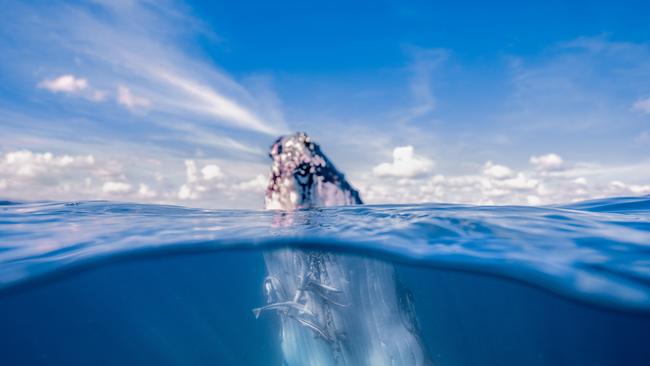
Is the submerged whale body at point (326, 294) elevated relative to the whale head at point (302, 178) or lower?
lower

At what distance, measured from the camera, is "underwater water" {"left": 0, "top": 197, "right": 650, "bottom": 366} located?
795 centimetres

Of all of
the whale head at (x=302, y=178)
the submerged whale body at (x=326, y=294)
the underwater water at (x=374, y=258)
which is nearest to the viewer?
the submerged whale body at (x=326, y=294)

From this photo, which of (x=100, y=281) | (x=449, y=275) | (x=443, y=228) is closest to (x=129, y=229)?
(x=100, y=281)

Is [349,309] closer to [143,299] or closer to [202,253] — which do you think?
[202,253]

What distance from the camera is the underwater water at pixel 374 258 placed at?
7949mm

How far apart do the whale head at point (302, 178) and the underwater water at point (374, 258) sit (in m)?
0.49

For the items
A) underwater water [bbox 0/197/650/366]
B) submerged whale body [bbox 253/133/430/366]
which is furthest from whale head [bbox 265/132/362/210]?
underwater water [bbox 0/197/650/366]

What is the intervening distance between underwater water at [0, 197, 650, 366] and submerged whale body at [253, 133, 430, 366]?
15.4 inches

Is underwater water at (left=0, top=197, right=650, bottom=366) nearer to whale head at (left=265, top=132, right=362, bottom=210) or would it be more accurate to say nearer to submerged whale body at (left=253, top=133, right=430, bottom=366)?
submerged whale body at (left=253, top=133, right=430, bottom=366)

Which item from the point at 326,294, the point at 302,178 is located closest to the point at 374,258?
the point at 326,294

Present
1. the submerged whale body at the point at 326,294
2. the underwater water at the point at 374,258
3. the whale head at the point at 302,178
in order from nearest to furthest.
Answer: the submerged whale body at the point at 326,294, the underwater water at the point at 374,258, the whale head at the point at 302,178

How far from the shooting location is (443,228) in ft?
28.5

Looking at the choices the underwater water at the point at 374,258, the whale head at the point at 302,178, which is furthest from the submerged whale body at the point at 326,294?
the underwater water at the point at 374,258

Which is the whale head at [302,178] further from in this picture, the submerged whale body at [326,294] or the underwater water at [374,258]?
the underwater water at [374,258]
